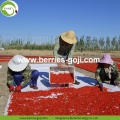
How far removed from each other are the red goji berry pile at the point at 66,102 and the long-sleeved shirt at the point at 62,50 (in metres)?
1.60

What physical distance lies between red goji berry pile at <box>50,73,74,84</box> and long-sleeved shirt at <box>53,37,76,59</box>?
0.56 meters

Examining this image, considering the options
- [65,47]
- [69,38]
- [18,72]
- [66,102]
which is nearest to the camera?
[66,102]

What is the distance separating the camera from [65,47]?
29.4 feet

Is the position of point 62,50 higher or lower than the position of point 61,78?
higher

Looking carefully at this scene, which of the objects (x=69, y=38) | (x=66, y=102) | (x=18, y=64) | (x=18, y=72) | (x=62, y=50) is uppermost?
(x=69, y=38)

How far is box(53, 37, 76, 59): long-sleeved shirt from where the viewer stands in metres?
8.85

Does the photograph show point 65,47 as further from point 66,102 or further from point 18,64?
point 66,102

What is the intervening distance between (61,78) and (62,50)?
915 millimetres

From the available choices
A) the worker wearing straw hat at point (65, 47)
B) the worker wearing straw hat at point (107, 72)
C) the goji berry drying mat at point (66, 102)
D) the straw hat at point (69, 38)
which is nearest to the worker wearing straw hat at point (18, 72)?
the goji berry drying mat at point (66, 102)

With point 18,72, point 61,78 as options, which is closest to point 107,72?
point 61,78

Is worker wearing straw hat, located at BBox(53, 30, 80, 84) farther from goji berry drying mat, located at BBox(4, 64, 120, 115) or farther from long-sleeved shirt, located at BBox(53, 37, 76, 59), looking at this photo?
goji berry drying mat, located at BBox(4, 64, 120, 115)

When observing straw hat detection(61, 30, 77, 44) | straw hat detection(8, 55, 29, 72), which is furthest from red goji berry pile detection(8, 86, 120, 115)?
straw hat detection(61, 30, 77, 44)

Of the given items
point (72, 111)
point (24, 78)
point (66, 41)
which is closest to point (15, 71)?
point (24, 78)

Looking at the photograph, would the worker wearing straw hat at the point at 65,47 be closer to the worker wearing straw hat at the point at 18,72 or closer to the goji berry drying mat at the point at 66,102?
the worker wearing straw hat at the point at 18,72
